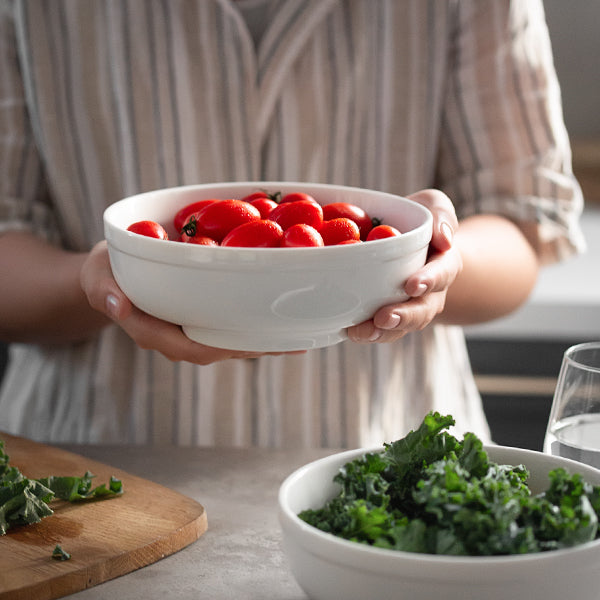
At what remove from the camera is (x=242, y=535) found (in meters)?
0.83

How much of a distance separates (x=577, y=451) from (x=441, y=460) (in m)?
0.13

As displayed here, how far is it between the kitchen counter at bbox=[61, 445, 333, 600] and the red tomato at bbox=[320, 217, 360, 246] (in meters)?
0.29

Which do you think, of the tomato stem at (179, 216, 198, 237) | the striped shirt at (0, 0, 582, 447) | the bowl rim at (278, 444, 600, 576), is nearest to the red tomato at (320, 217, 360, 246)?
the tomato stem at (179, 216, 198, 237)

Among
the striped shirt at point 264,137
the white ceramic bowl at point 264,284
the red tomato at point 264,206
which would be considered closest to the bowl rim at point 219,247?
the white ceramic bowl at point 264,284

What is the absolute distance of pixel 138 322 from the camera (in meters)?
0.84

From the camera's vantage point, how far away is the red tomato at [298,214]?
31.2 inches

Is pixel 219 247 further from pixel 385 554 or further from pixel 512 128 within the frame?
pixel 512 128

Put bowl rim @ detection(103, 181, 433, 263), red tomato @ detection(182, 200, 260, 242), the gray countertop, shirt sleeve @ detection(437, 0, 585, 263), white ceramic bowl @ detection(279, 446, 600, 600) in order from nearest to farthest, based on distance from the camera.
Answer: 1. white ceramic bowl @ detection(279, 446, 600, 600)
2. bowl rim @ detection(103, 181, 433, 263)
3. red tomato @ detection(182, 200, 260, 242)
4. shirt sleeve @ detection(437, 0, 585, 263)
5. the gray countertop

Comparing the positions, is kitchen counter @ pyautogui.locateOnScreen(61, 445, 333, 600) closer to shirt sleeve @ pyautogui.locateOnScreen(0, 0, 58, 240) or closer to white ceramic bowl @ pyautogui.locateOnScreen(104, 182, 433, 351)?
white ceramic bowl @ pyautogui.locateOnScreen(104, 182, 433, 351)

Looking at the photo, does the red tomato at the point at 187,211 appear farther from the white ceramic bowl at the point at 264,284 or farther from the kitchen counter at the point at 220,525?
the kitchen counter at the point at 220,525

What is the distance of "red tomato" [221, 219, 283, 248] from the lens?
745 mm

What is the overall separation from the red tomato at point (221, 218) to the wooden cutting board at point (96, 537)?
267 mm

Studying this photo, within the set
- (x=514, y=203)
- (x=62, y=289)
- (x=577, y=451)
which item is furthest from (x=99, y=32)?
(x=577, y=451)

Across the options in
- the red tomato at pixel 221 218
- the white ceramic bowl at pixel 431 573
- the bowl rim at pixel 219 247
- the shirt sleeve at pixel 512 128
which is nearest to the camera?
the white ceramic bowl at pixel 431 573
